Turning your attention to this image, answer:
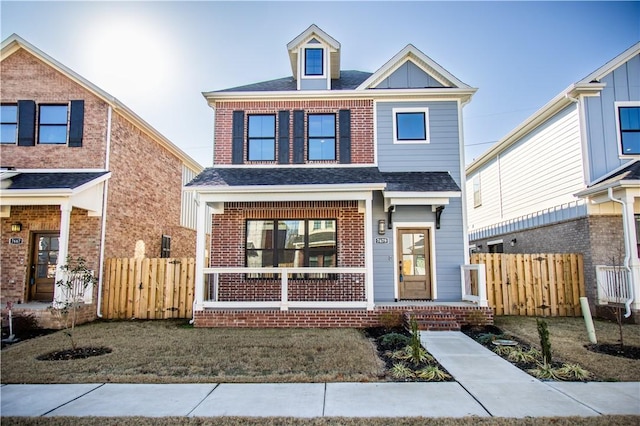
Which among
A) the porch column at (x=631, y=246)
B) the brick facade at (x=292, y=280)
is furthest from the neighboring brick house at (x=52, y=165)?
the porch column at (x=631, y=246)

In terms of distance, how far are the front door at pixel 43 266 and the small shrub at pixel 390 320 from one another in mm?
9243

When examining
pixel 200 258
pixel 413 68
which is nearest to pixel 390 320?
pixel 200 258

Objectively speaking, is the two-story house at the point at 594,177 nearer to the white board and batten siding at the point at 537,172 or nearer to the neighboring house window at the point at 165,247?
the white board and batten siding at the point at 537,172

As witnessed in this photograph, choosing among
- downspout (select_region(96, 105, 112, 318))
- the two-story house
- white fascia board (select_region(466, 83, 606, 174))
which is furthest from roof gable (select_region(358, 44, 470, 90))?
downspout (select_region(96, 105, 112, 318))

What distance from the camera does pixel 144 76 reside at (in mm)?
9711

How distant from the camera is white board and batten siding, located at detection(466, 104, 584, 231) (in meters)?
11.8

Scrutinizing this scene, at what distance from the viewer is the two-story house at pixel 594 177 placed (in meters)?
10.1

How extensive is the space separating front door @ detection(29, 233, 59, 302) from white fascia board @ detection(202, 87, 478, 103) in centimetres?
619

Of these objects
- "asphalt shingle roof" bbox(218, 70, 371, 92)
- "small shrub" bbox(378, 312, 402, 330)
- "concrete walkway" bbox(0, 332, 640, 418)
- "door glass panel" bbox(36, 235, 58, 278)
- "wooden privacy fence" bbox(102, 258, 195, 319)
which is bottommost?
"concrete walkway" bbox(0, 332, 640, 418)

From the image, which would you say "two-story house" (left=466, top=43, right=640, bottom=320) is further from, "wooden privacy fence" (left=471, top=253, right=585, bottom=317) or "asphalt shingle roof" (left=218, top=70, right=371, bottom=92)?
"asphalt shingle roof" (left=218, top=70, right=371, bottom=92)

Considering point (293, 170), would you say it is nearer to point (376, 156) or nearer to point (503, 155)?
point (376, 156)

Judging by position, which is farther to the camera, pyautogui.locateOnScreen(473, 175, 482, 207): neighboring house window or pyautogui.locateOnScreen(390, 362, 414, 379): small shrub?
pyautogui.locateOnScreen(473, 175, 482, 207): neighboring house window

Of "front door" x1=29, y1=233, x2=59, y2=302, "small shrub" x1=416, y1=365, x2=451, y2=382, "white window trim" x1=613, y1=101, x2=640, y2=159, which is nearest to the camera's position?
"small shrub" x1=416, y1=365, x2=451, y2=382

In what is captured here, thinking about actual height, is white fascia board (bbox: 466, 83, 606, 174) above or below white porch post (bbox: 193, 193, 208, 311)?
above
